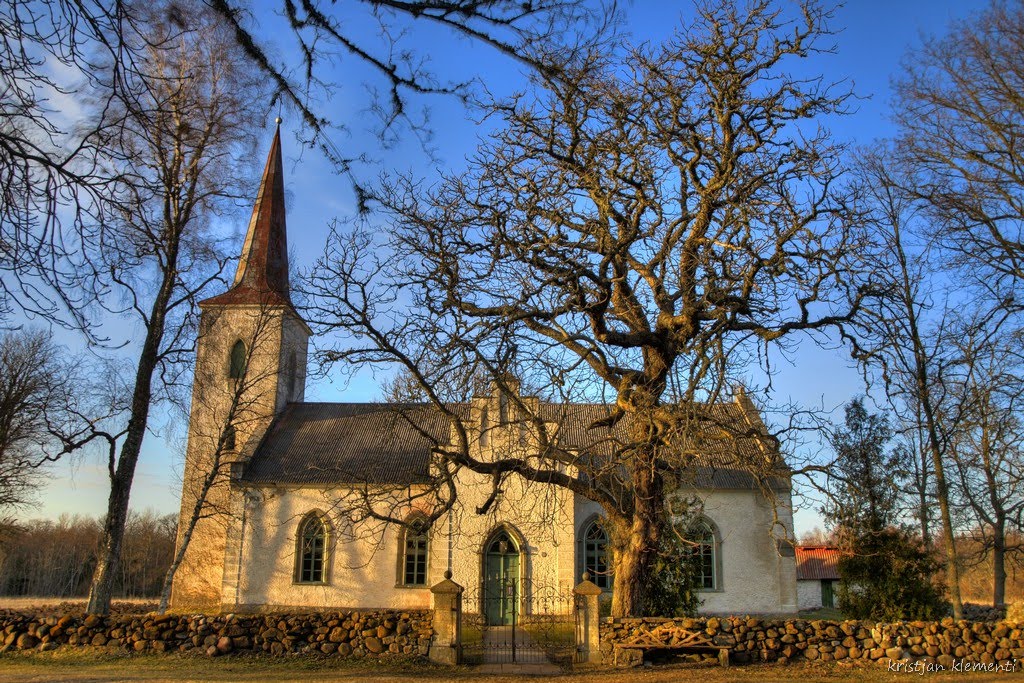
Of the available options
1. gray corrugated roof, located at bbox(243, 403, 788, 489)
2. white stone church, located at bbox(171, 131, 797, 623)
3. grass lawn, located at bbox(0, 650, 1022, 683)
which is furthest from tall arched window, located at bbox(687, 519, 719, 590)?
grass lawn, located at bbox(0, 650, 1022, 683)

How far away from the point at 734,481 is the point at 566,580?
6719 millimetres

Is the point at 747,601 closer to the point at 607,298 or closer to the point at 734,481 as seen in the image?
the point at 734,481

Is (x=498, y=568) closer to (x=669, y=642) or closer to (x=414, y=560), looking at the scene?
(x=414, y=560)

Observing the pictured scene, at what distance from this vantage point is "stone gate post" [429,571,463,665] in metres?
14.3

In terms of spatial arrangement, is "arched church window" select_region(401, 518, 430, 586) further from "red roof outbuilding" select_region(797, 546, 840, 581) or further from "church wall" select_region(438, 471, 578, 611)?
"red roof outbuilding" select_region(797, 546, 840, 581)

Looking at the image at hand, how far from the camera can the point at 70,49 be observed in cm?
381

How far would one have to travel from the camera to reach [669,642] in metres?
13.8

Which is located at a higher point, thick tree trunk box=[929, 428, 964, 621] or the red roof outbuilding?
thick tree trunk box=[929, 428, 964, 621]

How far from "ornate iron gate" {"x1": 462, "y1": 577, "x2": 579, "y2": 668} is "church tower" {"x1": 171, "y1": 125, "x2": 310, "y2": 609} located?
27.4 feet

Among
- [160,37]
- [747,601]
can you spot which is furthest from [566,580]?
[160,37]

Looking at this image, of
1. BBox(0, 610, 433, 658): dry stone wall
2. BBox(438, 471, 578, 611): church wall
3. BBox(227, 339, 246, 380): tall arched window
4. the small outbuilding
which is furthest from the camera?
the small outbuilding

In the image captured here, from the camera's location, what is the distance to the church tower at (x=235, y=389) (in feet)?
80.9

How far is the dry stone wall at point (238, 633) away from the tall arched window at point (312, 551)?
31.1ft

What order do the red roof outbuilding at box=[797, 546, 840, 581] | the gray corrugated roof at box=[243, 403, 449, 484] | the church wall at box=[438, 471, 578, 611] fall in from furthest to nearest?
the red roof outbuilding at box=[797, 546, 840, 581] < the gray corrugated roof at box=[243, 403, 449, 484] < the church wall at box=[438, 471, 578, 611]
